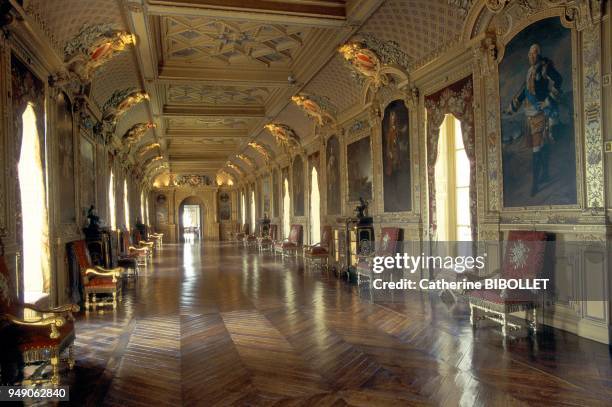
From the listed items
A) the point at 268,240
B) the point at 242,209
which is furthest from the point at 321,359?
the point at 242,209

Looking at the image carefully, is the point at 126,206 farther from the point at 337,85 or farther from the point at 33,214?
the point at 33,214

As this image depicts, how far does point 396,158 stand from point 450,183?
145cm

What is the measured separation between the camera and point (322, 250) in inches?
467

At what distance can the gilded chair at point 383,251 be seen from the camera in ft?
28.2

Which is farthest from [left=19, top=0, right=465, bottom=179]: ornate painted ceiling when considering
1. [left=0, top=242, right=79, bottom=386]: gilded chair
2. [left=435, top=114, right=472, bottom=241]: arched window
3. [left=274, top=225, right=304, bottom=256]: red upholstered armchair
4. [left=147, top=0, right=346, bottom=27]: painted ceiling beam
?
[left=0, top=242, right=79, bottom=386]: gilded chair

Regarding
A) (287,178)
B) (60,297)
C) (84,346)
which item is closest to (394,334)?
(84,346)

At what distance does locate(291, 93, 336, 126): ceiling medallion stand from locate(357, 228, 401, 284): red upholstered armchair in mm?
4209

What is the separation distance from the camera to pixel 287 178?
1836 centimetres

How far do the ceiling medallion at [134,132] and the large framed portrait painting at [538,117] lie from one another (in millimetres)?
11899

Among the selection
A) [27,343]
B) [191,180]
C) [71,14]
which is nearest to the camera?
[27,343]

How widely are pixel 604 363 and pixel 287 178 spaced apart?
48.6 ft

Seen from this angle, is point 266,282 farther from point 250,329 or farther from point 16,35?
point 16,35

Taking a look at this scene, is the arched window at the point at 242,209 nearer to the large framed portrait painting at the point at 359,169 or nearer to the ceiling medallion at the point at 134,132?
the ceiling medallion at the point at 134,132

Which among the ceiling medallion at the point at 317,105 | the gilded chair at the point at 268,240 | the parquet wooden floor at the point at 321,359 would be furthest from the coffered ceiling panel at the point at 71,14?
the gilded chair at the point at 268,240
